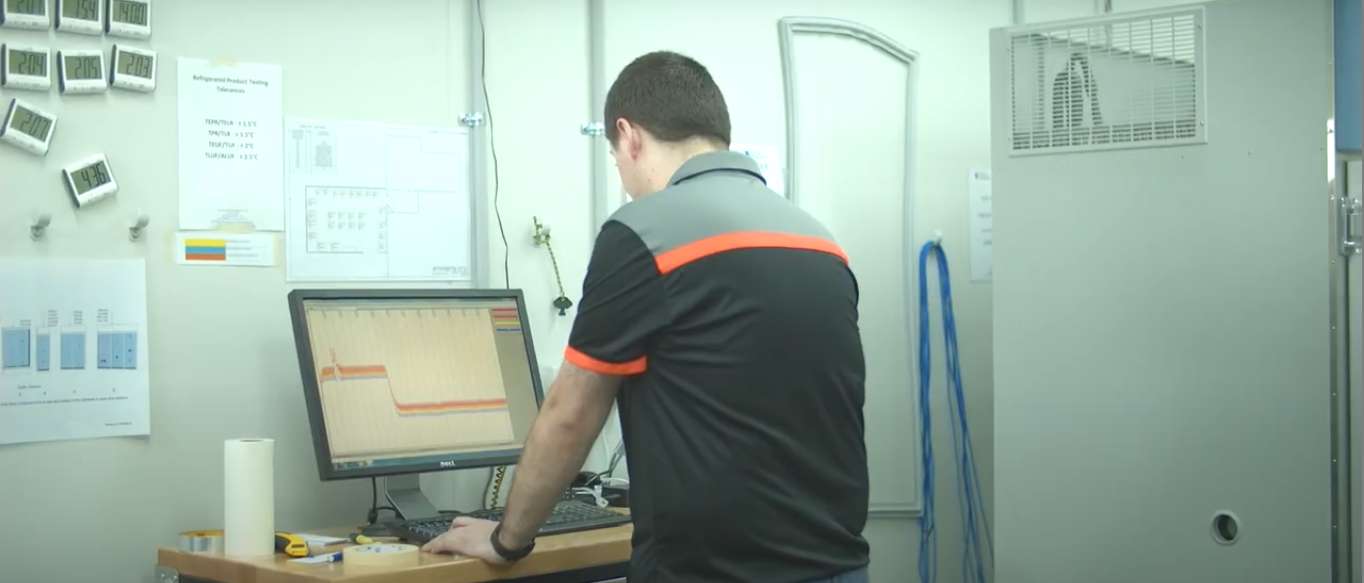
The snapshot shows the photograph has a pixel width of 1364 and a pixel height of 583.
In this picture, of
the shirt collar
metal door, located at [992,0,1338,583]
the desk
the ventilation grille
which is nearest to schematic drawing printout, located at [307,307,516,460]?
the desk

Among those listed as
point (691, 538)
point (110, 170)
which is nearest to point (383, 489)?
point (110, 170)

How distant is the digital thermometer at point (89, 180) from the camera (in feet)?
7.66

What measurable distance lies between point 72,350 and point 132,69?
0.53 m

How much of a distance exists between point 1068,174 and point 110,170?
76.3 inches

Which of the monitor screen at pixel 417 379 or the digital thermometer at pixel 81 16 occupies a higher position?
the digital thermometer at pixel 81 16

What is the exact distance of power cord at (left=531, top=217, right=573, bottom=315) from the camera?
2.90 metres

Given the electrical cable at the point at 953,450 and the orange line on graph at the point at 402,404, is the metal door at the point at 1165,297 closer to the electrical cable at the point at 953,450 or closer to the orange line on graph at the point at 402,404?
the electrical cable at the point at 953,450

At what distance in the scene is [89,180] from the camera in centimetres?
235

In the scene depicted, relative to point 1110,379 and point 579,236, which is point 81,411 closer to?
point 579,236

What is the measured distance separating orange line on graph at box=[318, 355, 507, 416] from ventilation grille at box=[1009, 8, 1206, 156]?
50.3 inches

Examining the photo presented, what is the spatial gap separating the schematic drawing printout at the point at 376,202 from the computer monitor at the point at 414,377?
213 mm

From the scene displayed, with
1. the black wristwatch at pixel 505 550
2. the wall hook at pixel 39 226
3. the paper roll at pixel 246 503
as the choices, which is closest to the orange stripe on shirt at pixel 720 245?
the black wristwatch at pixel 505 550

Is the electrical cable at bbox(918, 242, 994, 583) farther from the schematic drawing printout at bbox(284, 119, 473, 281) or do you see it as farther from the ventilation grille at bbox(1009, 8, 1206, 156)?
the schematic drawing printout at bbox(284, 119, 473, 281)

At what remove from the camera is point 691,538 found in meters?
1.74
